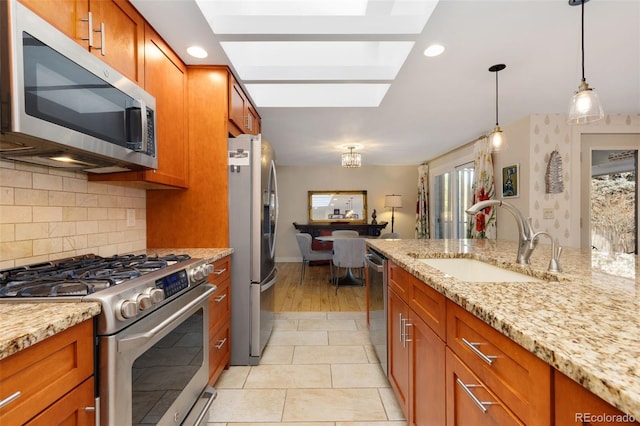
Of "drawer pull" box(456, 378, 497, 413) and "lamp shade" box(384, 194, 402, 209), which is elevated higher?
"lamp shade" box(384, 194, 402, 209)

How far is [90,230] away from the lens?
63.7 inches

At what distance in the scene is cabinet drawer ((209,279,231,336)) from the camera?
5.65 feet

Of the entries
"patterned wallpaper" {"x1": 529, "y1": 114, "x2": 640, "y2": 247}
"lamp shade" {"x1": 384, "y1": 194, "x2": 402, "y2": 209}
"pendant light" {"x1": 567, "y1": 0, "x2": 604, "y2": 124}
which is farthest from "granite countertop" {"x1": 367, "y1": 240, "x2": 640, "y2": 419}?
"lamp shade" {"x1": 384, "y1": 194, "x2": 402, "y2": 209}

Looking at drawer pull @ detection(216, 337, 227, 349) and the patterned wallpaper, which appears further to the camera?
the patterned wallpaper

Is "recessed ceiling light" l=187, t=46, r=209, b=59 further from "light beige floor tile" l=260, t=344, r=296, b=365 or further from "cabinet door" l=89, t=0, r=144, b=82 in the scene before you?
"light beige floor tile" l=260, t=344, r=296, b=365

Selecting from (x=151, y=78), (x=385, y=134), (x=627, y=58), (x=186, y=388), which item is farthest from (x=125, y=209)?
(x=627, y=58)

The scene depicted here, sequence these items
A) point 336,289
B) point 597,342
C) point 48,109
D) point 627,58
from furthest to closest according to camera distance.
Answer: point 336,289 < point 627,58 < point 48,109 < point 597,342

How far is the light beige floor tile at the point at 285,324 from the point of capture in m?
2.74

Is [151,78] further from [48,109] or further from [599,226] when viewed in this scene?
[599,226]

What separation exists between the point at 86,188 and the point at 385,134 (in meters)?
3.53

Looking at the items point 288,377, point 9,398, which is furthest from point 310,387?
point 9,398

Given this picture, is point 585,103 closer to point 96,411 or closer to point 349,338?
point 349,338

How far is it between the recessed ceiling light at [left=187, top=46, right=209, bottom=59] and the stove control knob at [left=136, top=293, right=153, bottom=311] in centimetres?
169

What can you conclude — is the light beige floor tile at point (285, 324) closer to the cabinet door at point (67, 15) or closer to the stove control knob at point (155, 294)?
the stove control knob at point (155, 294)
